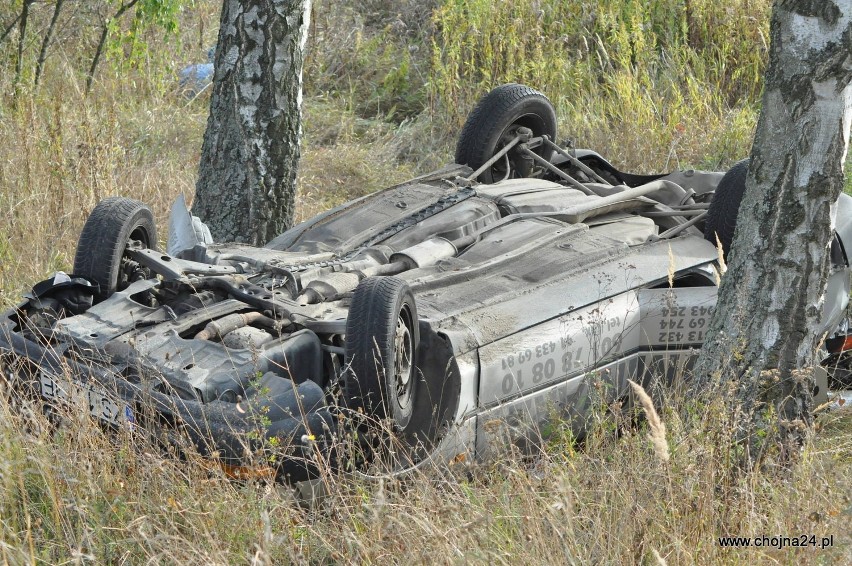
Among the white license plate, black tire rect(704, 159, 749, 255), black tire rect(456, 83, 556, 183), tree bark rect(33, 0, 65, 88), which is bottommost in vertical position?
the white license plate

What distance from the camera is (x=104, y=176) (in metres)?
7.28

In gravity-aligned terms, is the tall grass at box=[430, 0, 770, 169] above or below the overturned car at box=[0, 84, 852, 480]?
above

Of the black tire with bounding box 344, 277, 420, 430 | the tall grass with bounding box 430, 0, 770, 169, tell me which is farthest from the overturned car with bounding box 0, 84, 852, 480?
the tall grass with bounding box 430, 0, 770, 169

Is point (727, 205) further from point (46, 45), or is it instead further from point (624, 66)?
point (46, 45)

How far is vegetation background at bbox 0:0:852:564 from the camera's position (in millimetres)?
3238

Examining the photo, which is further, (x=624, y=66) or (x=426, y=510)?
(x=624, y=66)

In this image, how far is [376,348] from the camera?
3928 millimetres

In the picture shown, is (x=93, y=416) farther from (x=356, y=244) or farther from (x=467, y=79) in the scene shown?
(x=467, y=79)

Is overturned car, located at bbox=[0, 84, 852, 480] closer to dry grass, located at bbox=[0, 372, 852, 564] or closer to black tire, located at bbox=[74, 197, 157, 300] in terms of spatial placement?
black tire, located at bbox=[74, 197, 157, 300]

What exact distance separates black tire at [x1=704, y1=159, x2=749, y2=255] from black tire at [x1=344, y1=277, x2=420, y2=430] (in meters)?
2.25

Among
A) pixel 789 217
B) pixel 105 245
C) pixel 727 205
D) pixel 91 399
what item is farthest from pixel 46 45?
pixel 789 217

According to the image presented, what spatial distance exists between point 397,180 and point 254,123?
2953 millimetres

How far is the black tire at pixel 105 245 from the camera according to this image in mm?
4781

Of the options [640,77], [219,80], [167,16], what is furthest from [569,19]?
[219,80]
